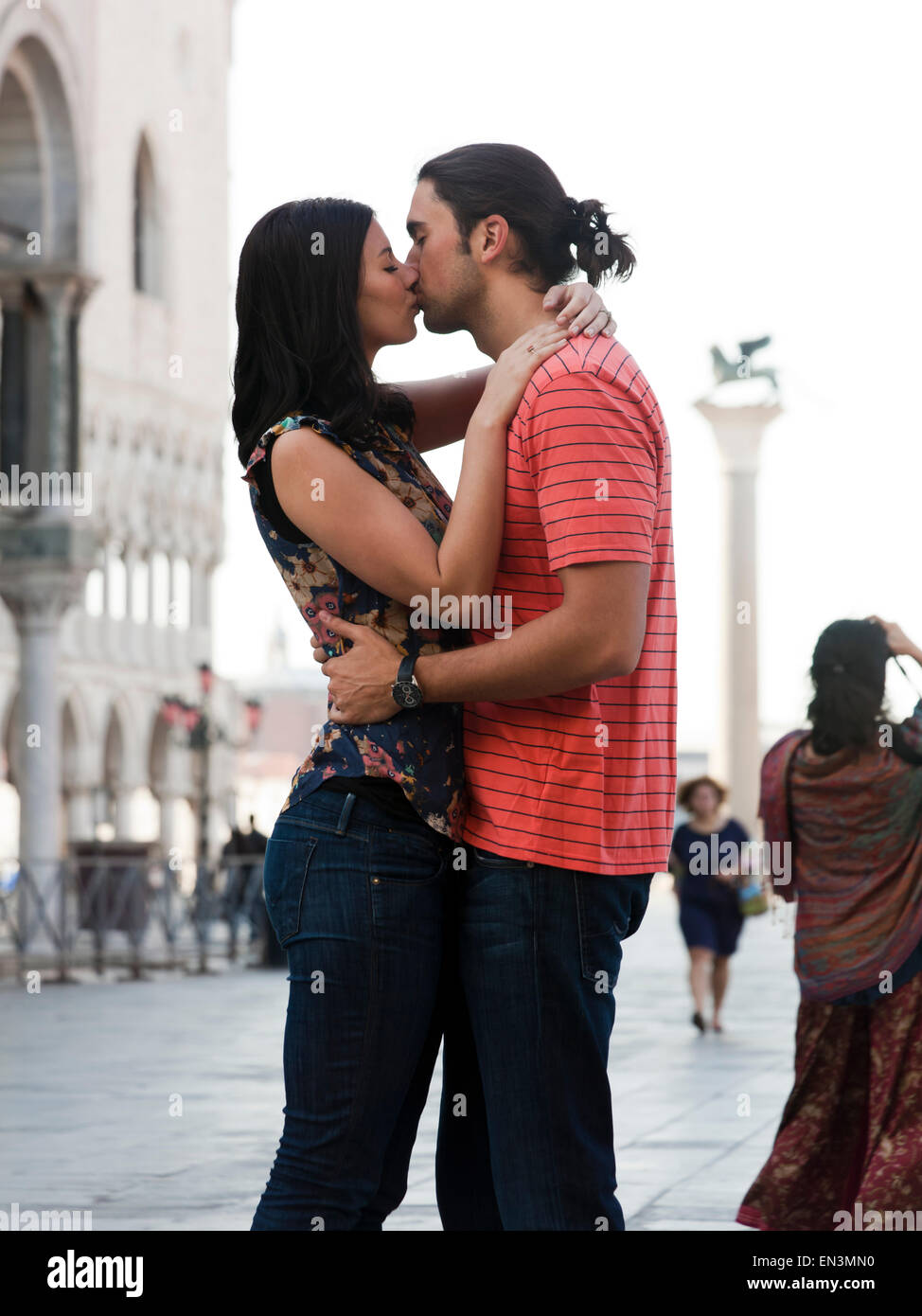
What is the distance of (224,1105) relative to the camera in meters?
8.36

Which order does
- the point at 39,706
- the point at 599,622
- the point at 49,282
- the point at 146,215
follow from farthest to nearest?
the point at 146,215 < the point at 39,706 < the point at 49,282 < the point at 599,622

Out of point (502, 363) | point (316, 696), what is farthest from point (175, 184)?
point (316, 696)

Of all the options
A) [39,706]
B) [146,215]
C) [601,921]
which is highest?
[146,215]

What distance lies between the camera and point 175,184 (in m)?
39.8

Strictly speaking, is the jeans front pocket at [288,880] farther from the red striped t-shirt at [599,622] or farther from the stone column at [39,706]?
the stone column at [39,706]

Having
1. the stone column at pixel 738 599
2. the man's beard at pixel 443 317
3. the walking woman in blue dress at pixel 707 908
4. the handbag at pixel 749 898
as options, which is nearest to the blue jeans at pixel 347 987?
the man's beard at pixel 443 317

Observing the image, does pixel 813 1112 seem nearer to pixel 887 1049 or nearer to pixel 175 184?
pixel 887 1049

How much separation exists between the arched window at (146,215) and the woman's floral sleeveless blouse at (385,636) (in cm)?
3453

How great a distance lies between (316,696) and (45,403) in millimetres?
69770

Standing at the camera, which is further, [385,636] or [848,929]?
[848,929]

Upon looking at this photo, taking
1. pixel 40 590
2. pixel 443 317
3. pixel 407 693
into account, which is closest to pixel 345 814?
pixel 407 693

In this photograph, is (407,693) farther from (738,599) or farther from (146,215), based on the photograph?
(146,215)

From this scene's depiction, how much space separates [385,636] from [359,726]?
0.13 m

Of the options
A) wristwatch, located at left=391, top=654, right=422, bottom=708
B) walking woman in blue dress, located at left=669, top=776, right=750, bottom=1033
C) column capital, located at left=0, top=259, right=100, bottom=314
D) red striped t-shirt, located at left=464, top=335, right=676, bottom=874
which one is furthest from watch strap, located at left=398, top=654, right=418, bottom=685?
column capital, located at left=0, top=259, right=100, bottom=314
